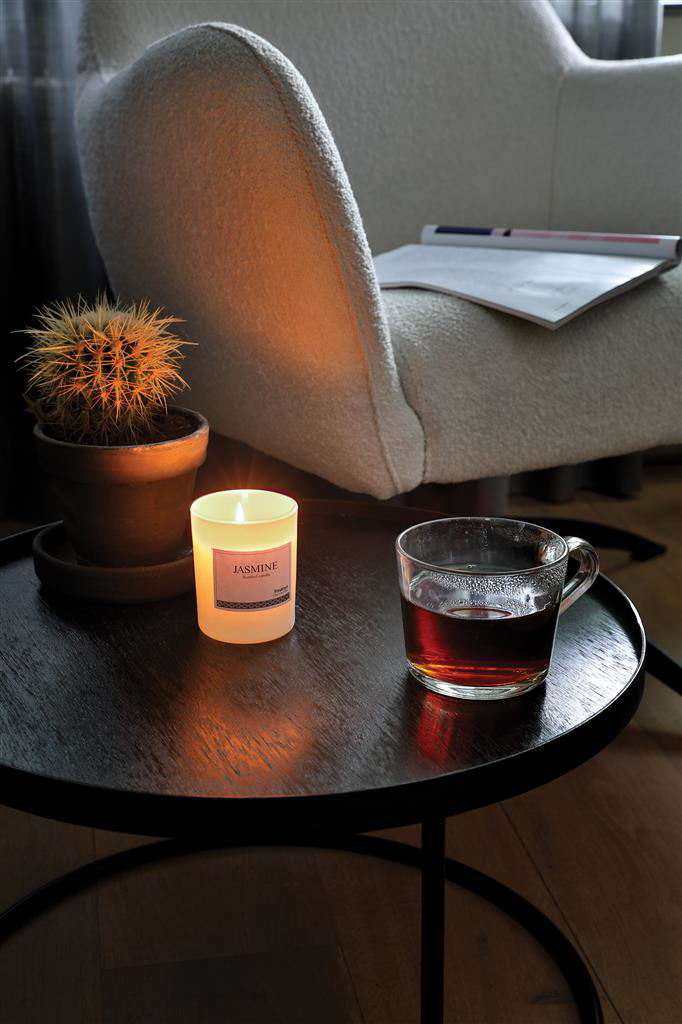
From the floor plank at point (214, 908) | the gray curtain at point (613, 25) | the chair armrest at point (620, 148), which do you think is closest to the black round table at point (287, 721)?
the floor plank at point (214, 908)

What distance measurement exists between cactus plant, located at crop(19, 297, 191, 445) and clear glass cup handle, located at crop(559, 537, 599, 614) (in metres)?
0.27

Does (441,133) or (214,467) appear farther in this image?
(214,467)

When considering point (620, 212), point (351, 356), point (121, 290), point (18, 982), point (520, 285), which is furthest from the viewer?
point (620, 212)

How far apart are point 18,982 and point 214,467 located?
1.11 meters

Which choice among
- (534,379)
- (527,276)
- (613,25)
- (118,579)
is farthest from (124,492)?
(613,25)

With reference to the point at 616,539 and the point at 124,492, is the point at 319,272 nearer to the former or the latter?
the point at 124,492

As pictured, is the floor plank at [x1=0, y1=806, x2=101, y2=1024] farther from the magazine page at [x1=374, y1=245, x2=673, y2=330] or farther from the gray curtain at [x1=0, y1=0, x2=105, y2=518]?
the gray curtain at [x1=0, y1=0, x2=105, y2=518]

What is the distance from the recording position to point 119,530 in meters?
0.68

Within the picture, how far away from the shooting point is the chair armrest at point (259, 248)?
90cm

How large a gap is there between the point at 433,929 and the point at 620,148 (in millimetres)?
1105

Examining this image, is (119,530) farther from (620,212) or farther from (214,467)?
(214,467)

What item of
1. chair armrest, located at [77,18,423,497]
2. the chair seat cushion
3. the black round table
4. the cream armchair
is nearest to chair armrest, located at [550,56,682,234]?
the cream armchair

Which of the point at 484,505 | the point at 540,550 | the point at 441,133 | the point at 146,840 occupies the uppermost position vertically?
the point at 441,133

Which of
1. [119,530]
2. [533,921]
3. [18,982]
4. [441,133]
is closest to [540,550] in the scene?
[119,530]
